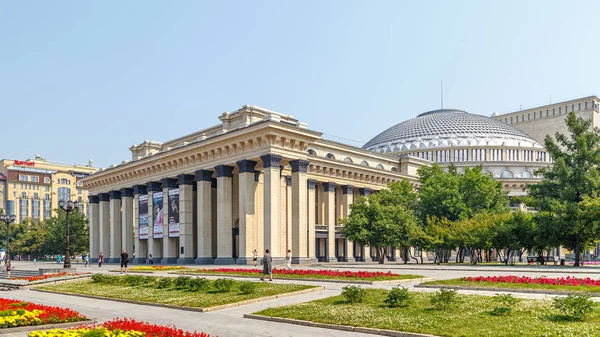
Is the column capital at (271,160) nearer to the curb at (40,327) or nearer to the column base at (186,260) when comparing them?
the column base at (186,260)

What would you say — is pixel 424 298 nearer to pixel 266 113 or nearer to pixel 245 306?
pixel 245 306

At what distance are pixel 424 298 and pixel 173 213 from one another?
1709 inches

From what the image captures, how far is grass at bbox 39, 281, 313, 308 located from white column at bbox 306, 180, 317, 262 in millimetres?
23984

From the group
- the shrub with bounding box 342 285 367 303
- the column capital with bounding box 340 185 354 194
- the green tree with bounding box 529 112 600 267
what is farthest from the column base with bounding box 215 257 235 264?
the shrub with bounding box 342 285 367 303

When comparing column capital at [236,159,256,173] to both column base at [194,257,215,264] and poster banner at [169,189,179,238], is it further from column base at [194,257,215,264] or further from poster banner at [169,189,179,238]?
poster banner at [169,189,179,238]

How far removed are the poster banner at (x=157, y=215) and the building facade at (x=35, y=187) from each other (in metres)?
81.2

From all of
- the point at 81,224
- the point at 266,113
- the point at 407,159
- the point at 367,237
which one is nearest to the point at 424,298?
the point at 367,237

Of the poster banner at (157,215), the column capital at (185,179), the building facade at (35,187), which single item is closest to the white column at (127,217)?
the poster banner at (157,215)

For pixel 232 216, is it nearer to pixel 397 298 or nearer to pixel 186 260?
pixel 186 260

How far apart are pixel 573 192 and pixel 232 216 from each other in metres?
30.9

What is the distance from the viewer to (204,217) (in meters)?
53.7

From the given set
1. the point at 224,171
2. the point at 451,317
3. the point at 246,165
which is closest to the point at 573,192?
the point at 246,165

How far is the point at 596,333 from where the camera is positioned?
37.5 ft

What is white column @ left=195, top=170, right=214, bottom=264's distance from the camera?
5328cm
